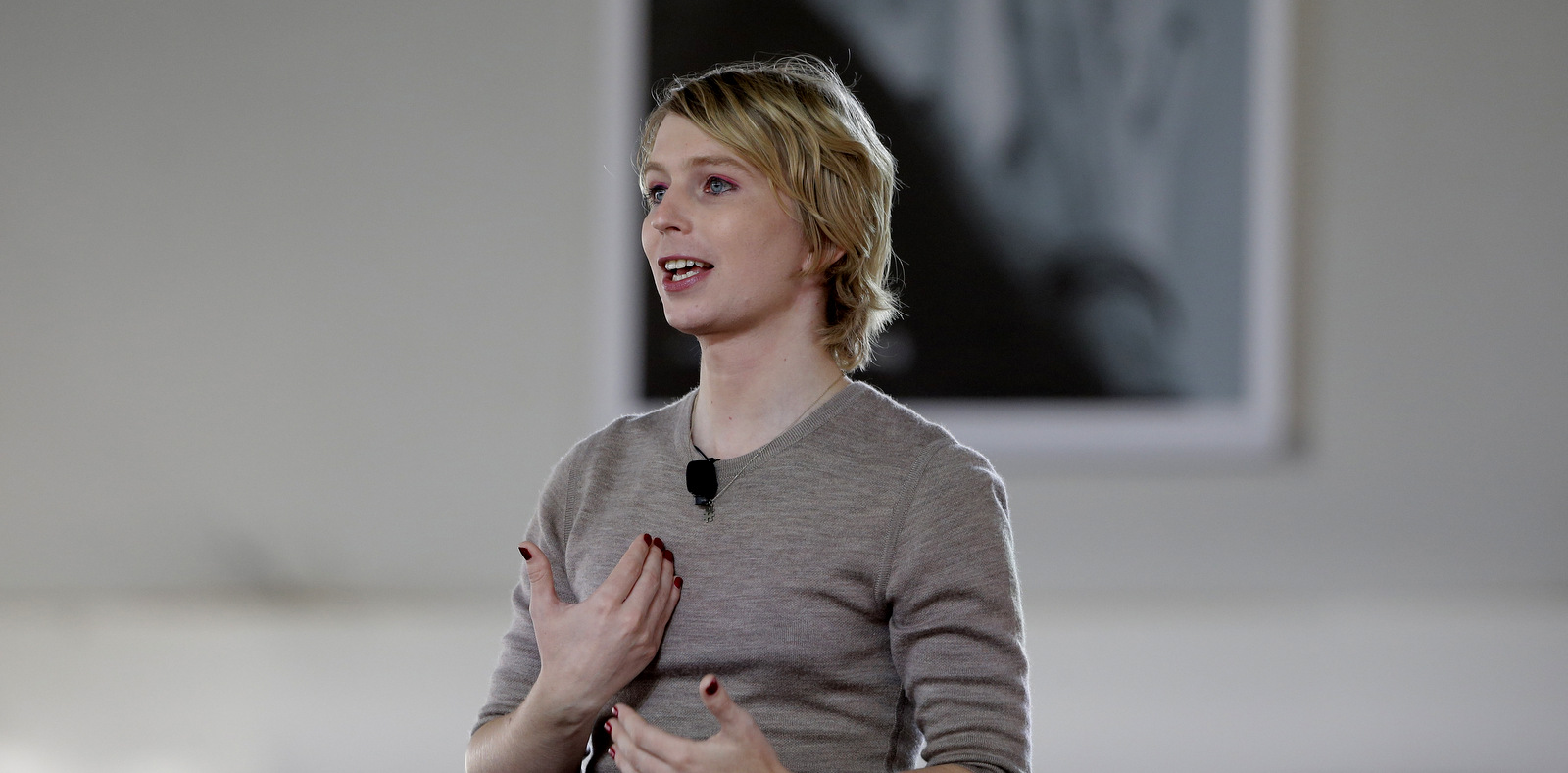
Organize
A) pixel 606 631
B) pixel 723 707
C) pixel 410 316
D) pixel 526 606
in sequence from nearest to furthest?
pixel 723 707, pixel 606 631, pixel 526 606, pixel 410 316

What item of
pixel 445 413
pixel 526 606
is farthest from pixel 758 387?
pixel 445 413

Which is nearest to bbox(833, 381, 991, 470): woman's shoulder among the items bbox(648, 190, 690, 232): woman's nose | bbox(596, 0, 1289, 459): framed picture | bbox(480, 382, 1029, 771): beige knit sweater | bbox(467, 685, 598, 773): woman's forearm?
bbox(480, 382, 1029, 771): beige knit sweater

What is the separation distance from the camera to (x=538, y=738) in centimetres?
105

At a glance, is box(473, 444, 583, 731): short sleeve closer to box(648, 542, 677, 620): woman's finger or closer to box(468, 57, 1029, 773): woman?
box(468, 57, 1029, 773): woman

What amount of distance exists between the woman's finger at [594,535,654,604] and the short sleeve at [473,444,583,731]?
139 millimetres

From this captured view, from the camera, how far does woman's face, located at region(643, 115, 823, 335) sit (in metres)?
1.05

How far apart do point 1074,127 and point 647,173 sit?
166cm

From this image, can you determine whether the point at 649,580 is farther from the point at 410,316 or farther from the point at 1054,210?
the point at 1054,210

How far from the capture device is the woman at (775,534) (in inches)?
39.2

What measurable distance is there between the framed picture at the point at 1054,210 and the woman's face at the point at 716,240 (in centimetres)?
147

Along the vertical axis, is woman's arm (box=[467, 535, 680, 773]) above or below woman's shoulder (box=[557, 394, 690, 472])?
below

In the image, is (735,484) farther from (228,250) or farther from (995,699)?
(228,250)

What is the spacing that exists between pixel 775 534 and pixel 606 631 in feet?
0.52

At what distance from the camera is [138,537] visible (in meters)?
2.49
